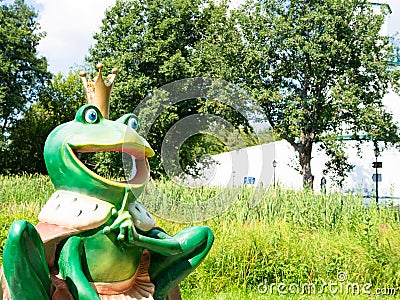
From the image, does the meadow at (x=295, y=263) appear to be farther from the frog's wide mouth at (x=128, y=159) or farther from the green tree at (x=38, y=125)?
the green tree at (x=38, y=125)

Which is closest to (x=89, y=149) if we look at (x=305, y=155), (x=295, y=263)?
(x=295, y=263)

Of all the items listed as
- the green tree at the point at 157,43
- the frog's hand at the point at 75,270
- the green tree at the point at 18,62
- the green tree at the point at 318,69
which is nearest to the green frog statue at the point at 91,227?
the frog's hand at the point at 75,270

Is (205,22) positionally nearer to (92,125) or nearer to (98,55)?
(98,55)

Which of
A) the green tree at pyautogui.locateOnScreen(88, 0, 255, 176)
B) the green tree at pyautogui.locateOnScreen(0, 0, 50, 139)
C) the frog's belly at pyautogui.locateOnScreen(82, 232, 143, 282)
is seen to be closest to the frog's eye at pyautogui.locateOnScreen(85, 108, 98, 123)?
the frog's belly at pyautogui.locateOnScreen(82, 232, 143, 282)

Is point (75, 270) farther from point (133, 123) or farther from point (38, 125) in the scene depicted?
point (38, 125)

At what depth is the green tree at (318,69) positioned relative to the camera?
16906 millimetres

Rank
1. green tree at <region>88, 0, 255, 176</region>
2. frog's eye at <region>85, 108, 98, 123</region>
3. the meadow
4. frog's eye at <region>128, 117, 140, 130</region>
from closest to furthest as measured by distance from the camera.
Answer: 1. frog's eye at <region>85, 108, 98, 123</region>
2. frog's eye at <region>128, 117, 140, 130</region>
3. the meadow
4. green tree at <region>88, 0, 255, 176</region>

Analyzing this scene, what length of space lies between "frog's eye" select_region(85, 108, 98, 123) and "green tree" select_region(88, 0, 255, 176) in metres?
15.4

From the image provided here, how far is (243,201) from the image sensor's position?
8.51m

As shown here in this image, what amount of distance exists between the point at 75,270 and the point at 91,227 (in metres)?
0.22

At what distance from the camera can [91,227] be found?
2.60 metres

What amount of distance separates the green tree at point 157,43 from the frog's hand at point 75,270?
Result: 15652mm

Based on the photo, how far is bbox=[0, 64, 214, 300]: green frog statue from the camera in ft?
8.34

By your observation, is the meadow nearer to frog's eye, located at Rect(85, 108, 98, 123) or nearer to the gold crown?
the gold crown
